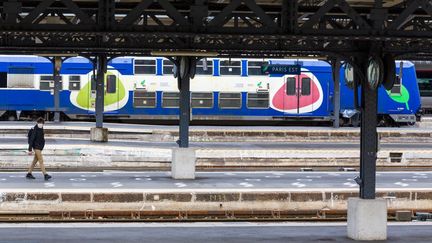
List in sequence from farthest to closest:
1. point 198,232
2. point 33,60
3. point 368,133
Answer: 1. point 33,60
2. point 198,232
3. point 368,133

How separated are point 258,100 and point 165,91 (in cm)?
480

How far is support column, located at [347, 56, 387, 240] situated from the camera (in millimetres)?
16547

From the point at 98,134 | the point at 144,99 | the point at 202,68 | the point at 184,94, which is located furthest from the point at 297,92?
Result: the point at 184,94

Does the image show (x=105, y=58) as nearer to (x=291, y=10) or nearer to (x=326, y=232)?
(x=326, y=232)

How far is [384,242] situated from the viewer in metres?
16.9

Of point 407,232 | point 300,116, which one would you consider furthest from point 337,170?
point 300,116

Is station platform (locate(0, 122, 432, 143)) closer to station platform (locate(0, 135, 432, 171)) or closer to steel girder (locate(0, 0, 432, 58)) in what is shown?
station platform (locate(0, 135, 432, 171))

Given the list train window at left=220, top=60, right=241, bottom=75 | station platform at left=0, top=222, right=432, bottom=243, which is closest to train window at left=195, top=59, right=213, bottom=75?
train window at left=220, top=60, right=241, bottom=75

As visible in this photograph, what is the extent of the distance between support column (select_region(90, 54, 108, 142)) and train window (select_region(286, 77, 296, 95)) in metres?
13.7

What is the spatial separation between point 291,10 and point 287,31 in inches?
14.2

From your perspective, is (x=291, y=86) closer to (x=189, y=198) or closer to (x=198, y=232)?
(x=189, y=198)

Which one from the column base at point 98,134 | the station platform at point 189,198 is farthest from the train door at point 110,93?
the station platform at point 189,198

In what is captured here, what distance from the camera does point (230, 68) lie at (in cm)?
4566

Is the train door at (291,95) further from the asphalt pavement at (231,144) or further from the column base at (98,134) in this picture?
the column base at (98,134)
